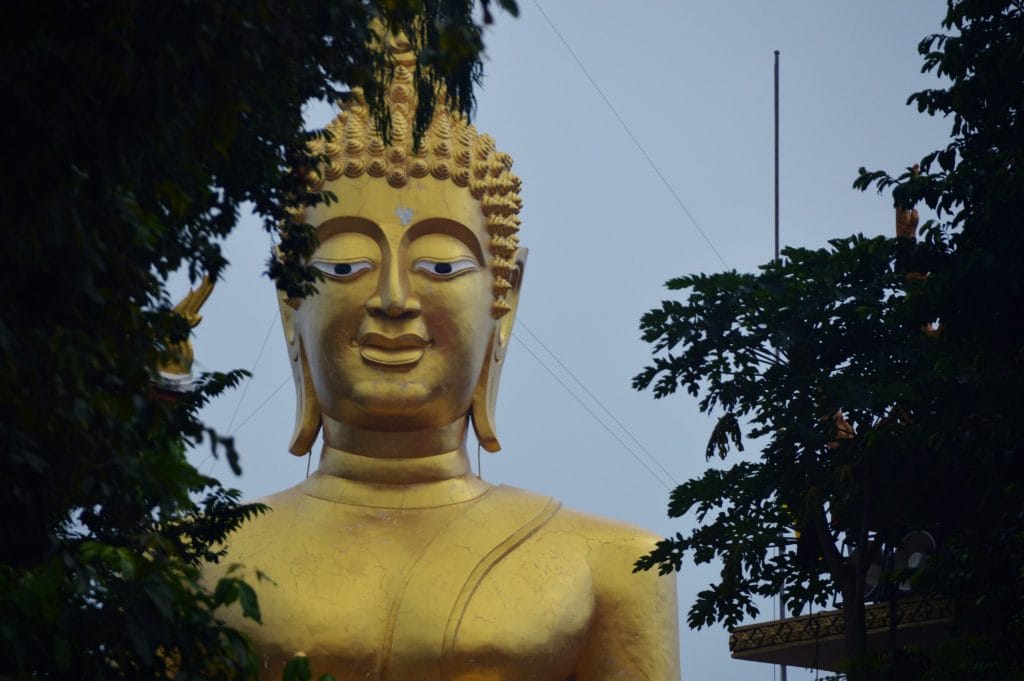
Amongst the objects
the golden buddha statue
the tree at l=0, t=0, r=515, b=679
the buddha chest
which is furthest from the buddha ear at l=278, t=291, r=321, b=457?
the tree at l=0, t=0, r=515, b=679

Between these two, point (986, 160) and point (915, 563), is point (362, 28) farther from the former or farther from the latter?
point (915, 563)

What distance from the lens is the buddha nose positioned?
12.1 m

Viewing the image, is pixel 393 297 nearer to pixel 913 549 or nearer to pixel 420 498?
pixel 420 498

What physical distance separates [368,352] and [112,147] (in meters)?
5.93

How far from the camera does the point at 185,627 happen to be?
6672mm

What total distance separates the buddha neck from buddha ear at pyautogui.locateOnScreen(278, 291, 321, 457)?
0.31 metres

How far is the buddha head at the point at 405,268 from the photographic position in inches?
483

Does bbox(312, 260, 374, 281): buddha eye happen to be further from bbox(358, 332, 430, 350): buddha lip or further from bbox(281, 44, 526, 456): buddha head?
bbox(358, 332, 430, 350): buddha lip

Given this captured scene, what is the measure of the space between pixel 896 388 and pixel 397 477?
3266 millimetres

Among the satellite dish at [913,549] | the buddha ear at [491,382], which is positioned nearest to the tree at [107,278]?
the buddha ear at [491,382]

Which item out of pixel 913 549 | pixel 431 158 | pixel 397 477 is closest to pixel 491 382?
pixel 397 477

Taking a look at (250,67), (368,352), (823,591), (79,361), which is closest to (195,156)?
(250,67)

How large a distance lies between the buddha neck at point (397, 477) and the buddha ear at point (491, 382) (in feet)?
0.97

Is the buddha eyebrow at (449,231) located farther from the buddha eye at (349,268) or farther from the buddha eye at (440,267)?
the buddha eye at (349,268)
